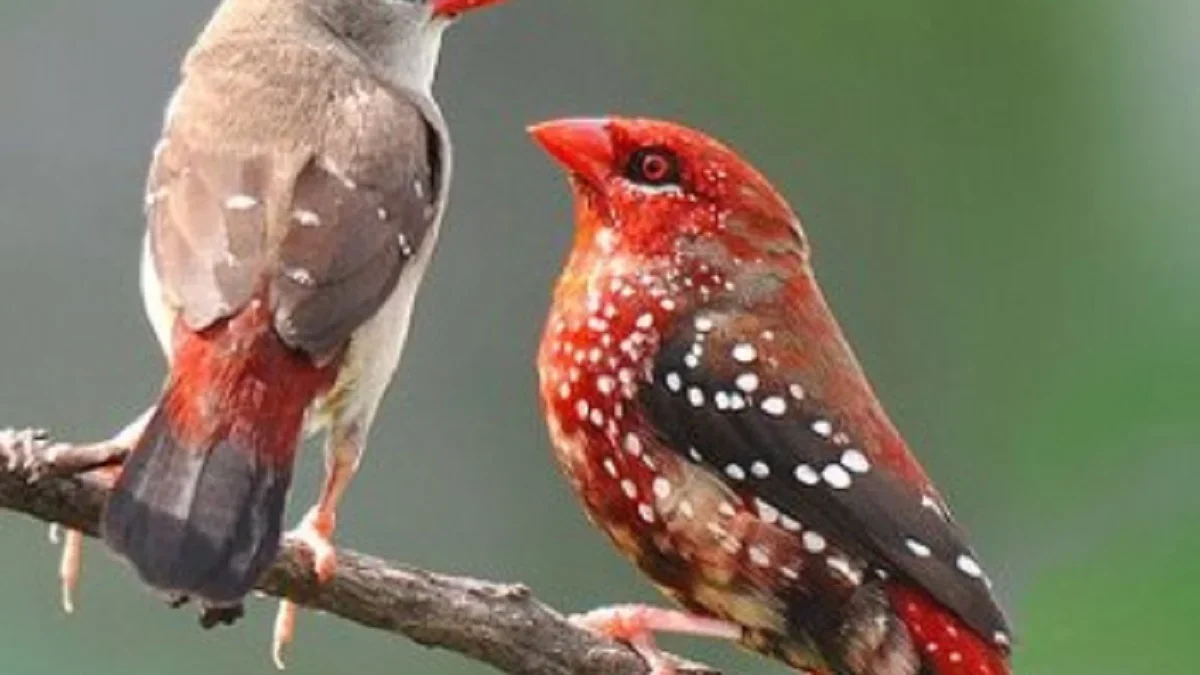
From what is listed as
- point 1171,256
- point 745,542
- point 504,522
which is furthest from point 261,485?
point 504,522

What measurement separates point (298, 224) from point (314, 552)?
457mm

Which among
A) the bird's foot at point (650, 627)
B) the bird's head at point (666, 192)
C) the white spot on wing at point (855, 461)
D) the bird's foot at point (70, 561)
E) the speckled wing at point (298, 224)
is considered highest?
the bird's head at point (666, 192)

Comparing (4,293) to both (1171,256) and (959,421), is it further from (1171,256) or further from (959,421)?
(1171,256)

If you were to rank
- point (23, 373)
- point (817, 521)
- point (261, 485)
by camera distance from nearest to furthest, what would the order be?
point (261, 485), point (817, 521), point (23, 373)

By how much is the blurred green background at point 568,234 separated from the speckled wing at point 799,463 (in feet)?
6.75

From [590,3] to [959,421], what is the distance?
6.31ft

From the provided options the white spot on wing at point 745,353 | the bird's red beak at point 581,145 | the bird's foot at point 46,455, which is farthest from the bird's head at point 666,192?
the bird's foot at point 46,455

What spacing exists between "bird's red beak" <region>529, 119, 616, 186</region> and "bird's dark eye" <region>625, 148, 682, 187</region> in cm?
4

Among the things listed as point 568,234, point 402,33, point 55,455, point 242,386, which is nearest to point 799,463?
point 242,386

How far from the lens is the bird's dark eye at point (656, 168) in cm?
532

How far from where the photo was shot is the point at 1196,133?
304 inches

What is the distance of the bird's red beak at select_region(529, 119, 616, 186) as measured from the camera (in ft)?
17.2

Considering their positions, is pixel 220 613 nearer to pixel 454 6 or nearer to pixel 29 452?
pixel 29 452

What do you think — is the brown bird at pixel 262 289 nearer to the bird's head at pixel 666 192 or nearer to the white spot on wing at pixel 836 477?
the bird's head at pixel 666 192
